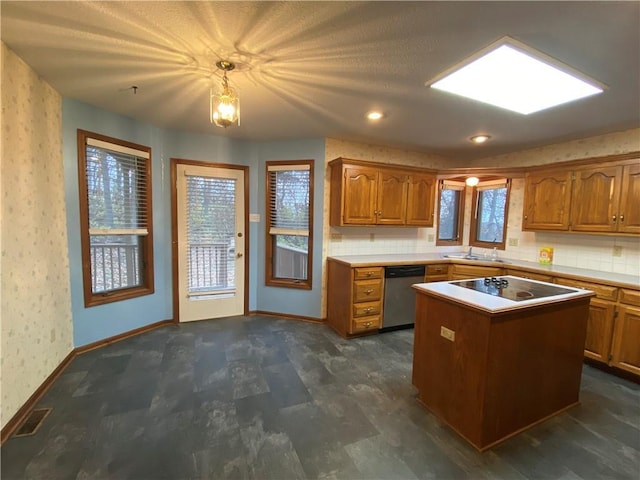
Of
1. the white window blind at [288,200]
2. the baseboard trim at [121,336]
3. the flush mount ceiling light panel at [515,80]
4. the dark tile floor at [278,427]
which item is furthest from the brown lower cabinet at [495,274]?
the baseboard trim at [121,336]

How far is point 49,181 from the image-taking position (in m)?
2.33

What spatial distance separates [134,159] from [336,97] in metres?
2.37

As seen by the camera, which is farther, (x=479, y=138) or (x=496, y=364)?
(x=479, y=138)

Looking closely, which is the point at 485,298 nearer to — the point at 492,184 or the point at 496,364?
the point at 496,364

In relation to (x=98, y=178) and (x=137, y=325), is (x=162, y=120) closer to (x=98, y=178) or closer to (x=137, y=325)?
(x=98, y=178)

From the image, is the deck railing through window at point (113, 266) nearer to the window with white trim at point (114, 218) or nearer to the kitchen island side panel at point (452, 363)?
the window with white trim at point (114, 218)

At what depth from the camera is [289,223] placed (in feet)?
12.3

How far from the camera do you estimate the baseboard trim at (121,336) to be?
277 centimetres

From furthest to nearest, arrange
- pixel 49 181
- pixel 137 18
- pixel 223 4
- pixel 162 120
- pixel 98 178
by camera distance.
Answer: pixel 162 120 → pixel 98 178 → pixel 49 181 → pixel 137 18 → pixel 223 4

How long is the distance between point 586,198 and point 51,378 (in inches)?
211

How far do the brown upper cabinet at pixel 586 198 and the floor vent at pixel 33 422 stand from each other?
5004 millimetres

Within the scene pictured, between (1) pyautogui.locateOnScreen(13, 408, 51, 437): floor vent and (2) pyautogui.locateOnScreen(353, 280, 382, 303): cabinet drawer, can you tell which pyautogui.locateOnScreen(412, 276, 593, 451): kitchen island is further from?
(1) pyautogui.locateOnScreen(13, 408, 51, 437): floor vent

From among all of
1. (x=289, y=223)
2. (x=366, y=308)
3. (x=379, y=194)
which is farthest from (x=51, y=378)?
(x=379, y=194)

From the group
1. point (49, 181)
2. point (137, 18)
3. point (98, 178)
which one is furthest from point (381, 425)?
point (98, 178)
